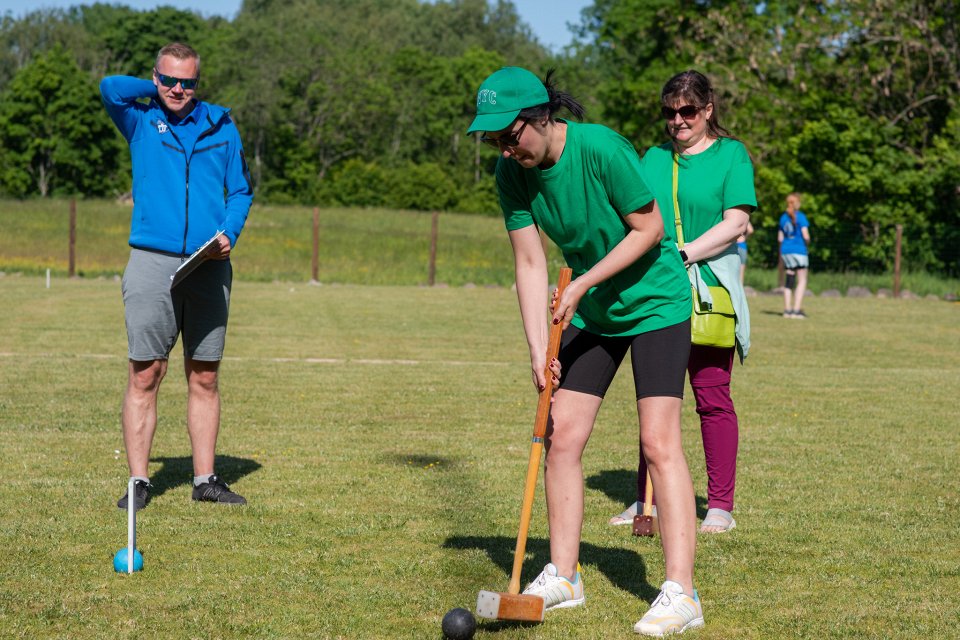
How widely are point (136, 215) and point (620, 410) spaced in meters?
4.64

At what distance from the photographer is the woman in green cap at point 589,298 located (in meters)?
3.92

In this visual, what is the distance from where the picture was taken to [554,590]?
14.1 feet

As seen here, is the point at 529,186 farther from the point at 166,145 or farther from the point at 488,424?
the point at 488,424

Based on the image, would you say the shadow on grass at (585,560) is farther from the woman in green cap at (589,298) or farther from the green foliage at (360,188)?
the green foliage at (360,188)

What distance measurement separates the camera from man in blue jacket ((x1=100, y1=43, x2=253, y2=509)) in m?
5.72

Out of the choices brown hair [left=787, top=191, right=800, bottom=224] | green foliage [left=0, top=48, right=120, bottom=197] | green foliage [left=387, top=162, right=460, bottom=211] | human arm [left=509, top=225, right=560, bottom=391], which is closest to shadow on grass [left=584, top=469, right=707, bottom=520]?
human arm [left=509, top=225, right=560, bottom=391]

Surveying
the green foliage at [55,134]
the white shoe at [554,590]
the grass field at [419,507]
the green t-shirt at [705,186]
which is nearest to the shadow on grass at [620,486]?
the grass field at [419,507]

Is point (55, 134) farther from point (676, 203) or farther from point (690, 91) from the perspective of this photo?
point (690, 91)

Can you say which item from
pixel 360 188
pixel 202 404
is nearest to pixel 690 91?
pixel 202 404

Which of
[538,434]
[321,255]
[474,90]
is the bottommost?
[321,255]

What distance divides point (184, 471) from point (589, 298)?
329cm

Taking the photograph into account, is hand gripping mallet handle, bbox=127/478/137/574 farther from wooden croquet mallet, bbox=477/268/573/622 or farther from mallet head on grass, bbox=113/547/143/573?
wooden croquet mallet, bbox=477/268/573/622

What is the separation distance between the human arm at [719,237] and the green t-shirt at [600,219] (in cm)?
96

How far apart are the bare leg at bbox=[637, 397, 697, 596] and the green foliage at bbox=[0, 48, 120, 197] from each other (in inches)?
2623
